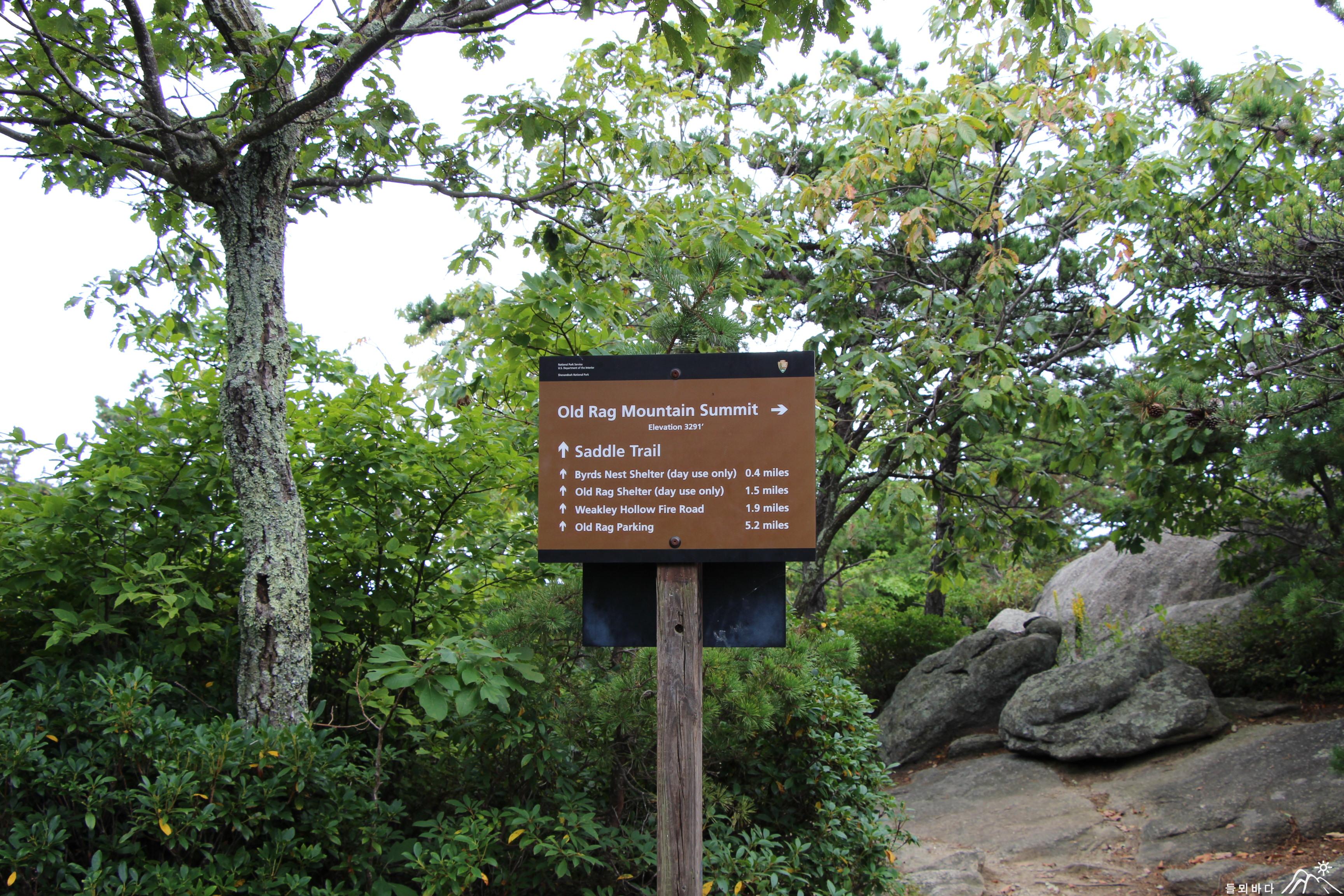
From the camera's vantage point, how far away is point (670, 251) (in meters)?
3.96

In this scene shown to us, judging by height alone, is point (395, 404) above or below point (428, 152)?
below

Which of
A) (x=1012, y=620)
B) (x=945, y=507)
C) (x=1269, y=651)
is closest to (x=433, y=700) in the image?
(x=945, y=507)

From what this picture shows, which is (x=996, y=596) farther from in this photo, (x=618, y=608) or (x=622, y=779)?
(x=618, y=608)

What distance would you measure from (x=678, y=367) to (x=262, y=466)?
180 centimetres

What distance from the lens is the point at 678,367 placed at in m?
3.04

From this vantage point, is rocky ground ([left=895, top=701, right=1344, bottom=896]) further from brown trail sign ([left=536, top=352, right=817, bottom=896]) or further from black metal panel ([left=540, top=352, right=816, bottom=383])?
black metal panel ([left=540, top=352, right=816, bottom=383])

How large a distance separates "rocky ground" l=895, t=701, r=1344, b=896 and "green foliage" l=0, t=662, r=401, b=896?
11.3ft

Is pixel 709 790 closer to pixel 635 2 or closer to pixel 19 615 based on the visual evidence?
pixel 19 615

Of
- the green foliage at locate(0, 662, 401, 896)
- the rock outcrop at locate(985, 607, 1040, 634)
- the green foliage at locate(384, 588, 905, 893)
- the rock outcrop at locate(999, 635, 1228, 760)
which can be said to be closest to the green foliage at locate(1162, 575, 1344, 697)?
the rock outcrop at locate(999, 635, 1228, 760)

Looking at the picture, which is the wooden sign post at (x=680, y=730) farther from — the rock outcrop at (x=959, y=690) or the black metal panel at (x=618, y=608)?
the rock outcrop at (x=959, y=690)

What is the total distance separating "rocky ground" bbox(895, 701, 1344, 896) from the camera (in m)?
5.18

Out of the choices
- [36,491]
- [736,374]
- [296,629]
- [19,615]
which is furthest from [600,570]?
[19,615]

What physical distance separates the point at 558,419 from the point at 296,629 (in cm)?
148

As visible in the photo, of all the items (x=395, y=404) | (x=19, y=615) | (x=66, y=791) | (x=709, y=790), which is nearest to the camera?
(x=66, y=791)
